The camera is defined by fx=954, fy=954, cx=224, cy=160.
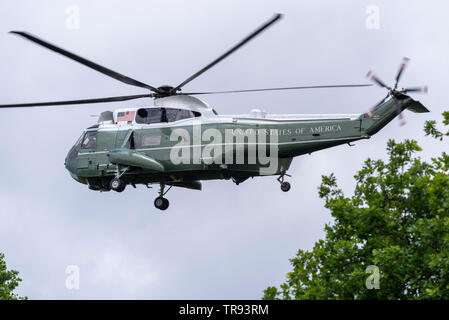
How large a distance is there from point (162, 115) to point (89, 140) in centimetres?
420

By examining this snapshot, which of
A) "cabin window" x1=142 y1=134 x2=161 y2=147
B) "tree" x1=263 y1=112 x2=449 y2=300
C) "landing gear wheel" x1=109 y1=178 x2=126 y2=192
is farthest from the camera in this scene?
"landing gear wheel" x1=109 y1=178 x2=126 y2=192

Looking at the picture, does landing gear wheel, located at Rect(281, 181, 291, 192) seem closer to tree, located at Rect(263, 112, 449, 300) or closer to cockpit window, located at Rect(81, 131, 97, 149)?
tree, located at Rect(263, 112, 449, 300)

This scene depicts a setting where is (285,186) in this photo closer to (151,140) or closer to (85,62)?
(151,140)

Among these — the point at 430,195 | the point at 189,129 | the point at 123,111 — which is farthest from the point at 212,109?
the point at 430,195

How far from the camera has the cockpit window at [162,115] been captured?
42.7 m

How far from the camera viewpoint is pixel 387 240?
1459 inches

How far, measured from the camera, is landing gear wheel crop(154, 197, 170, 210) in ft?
150

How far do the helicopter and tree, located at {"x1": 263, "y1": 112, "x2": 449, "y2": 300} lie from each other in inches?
76.9

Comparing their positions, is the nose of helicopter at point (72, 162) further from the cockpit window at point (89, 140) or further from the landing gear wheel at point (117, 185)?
the landing gear wheel at point (117, 185)

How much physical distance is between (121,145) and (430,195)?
14.6 m

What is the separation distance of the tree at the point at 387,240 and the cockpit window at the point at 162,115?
6858 millimetres

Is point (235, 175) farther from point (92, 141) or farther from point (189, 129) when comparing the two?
point (92, 141)

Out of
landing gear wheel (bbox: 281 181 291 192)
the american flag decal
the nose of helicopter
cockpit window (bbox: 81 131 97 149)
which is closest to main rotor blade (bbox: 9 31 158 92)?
the american flag decal

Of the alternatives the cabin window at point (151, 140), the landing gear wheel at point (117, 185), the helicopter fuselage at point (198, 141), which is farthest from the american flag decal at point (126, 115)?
the landing gear wheel at point (117, 185)
